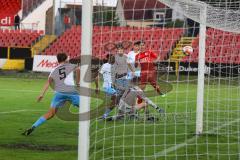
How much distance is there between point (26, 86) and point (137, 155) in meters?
16.2

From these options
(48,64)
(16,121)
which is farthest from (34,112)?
(48,64)

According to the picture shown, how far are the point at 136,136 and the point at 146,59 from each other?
12.6ft

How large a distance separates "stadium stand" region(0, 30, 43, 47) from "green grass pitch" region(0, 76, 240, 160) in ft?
63.7

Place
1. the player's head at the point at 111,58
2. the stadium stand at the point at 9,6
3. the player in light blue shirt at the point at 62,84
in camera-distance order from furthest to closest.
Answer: the stadium stand at the point at 9,6 < the player's head at the point at 111,58 < the player in light blue shirt at the point at 62,84

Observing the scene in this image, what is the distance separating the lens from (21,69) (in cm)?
3170

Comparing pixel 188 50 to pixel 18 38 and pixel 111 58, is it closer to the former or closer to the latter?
pixel 111 58

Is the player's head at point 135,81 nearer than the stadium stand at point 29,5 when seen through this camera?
Yes

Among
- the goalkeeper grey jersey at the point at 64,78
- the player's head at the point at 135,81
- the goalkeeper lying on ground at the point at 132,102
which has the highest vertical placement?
the goalkeeper grey jersey at the point at 64,78

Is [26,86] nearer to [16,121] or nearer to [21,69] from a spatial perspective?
[21,69]

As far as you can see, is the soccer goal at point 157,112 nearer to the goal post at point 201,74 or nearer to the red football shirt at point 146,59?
the goal post at point 201,74

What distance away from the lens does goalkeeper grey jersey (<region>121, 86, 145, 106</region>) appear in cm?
1370

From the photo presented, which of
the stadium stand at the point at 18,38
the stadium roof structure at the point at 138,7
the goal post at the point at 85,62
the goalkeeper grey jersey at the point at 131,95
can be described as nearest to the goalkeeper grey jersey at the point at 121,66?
the goalkeeper grey jersey at the point at 131,95

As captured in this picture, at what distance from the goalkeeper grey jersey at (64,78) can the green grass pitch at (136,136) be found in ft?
2.97

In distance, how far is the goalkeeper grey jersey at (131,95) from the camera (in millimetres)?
13703
